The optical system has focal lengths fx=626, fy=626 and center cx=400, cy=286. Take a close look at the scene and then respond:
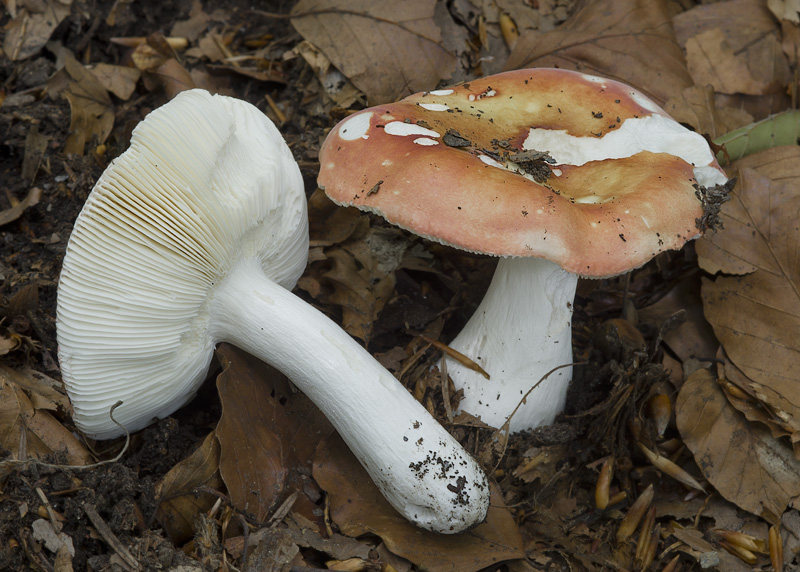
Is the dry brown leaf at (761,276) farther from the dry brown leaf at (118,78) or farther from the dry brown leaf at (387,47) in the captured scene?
the dry brown leaf at (118,78)

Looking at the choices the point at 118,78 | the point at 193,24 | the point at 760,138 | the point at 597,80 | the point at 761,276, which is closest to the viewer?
the point at 597,80

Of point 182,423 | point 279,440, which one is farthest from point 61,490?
point 279,440

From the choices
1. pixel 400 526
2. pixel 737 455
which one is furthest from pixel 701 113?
pixel 400 526

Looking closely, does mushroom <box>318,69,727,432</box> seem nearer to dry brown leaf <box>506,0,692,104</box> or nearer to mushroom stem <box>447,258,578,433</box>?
mushroom stem <box>447,258,578,433</box>

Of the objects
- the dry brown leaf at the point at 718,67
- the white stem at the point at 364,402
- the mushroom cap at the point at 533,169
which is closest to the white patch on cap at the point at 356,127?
the mushroom cap at the point at 533,169

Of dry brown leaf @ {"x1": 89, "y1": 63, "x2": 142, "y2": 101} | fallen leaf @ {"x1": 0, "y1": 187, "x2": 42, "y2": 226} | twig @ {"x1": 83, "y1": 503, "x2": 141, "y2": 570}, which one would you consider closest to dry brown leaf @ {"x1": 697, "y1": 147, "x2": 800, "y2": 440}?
twig @ {"x1": 83, "y1": 503, "x2": 141, "y2": 570}

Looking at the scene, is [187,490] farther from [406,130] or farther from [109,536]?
[406,130]
